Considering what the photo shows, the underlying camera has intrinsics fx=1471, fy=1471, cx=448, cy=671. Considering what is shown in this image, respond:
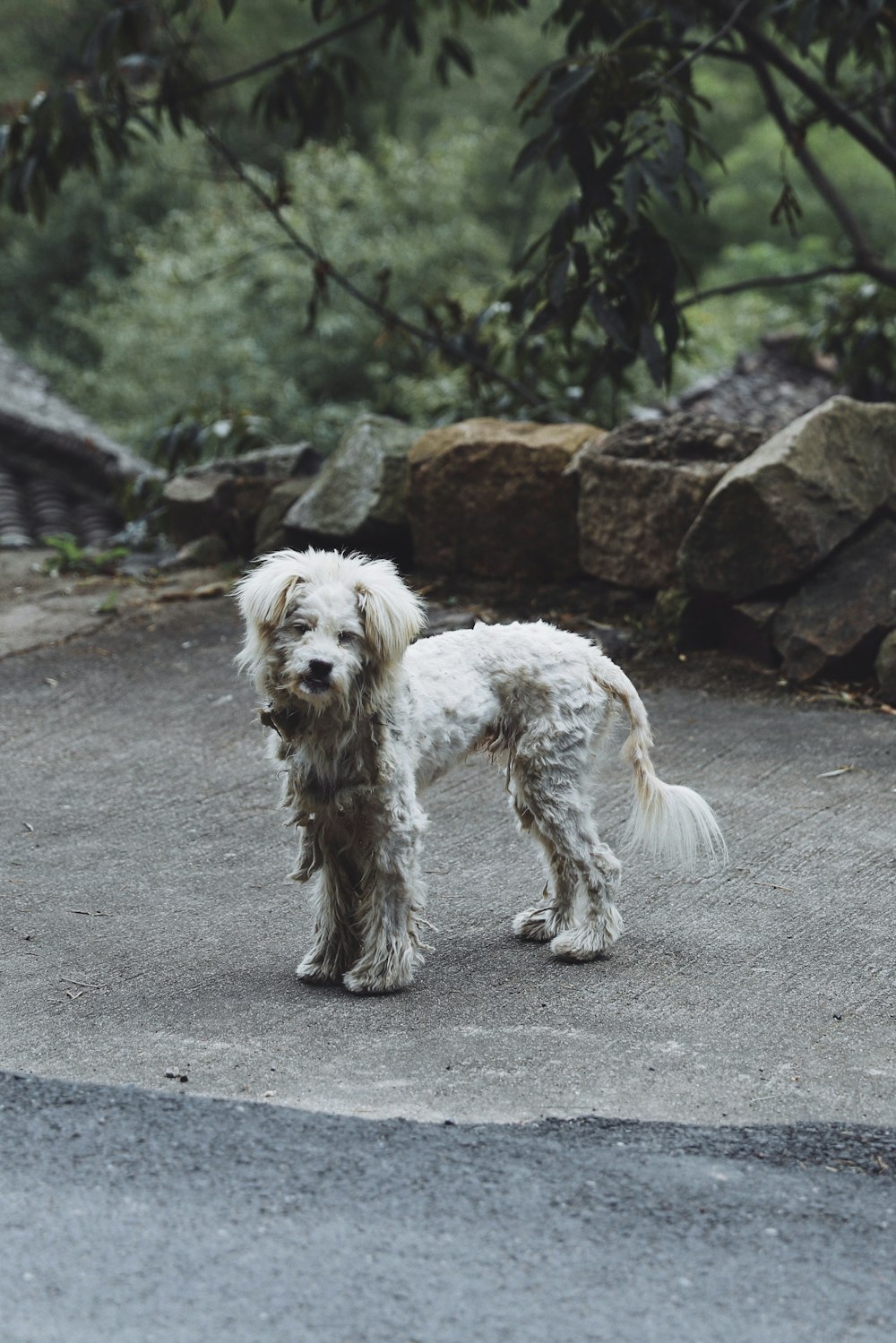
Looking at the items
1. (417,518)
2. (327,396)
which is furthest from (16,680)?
(327,396)

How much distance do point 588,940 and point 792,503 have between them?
3.48 m

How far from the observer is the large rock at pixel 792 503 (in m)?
7.39

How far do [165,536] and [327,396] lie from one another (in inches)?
302

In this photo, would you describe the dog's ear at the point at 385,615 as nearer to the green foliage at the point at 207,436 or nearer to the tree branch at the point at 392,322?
the tree branch at the point at 392,322

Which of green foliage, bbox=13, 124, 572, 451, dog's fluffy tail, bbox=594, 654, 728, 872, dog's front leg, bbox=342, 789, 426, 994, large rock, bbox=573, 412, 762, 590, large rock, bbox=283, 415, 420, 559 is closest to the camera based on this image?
dog's front leg, bbox=342, 789, 426, 994

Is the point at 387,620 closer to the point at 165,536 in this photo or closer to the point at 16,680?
the point at 16,680

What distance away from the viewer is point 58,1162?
3.27 metres

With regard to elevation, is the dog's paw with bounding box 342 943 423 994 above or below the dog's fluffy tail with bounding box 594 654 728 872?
below

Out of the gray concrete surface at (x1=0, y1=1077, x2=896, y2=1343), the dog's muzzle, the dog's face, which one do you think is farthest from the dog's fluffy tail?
the gray concrete surface at (x1=0, y1=1077, x2=896, y2=1343)

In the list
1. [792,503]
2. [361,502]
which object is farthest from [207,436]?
[792,503]

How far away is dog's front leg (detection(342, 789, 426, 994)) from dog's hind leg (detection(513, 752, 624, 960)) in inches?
18.1

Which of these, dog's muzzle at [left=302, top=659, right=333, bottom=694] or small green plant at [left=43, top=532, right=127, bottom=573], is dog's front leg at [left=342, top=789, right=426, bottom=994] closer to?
dog's muzzle at [left=302, top=659, right=333, bottom=694]

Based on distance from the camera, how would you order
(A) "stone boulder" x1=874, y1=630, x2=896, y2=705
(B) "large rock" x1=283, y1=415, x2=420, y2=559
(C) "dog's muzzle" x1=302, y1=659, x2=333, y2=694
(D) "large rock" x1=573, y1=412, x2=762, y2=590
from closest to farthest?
1. (C) "dog's muzzle" x1=302, y1=659, x2=333, y2=694
2. (A) "stone boulder" x1=874, y1=630, x2=896, y2=705
3. (D) "large rock" x1=573, y1=412, x2=762, y2=590
4. (B) "large rock" x1=283, y1=415, x2=420, y2=559

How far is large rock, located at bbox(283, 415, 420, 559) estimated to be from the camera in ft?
29.0
